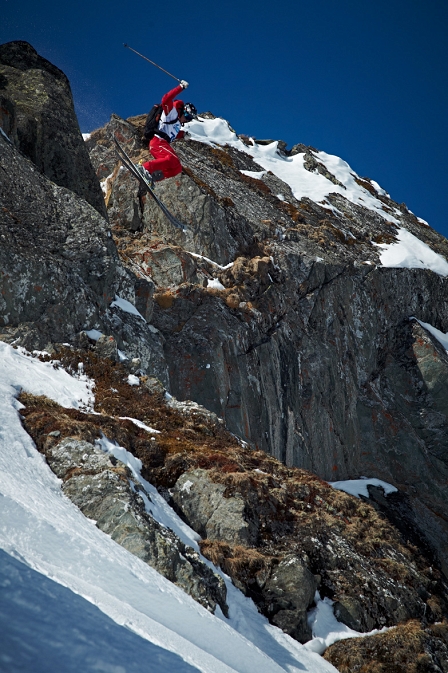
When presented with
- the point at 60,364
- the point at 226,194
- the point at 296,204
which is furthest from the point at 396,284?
the point at 60,364

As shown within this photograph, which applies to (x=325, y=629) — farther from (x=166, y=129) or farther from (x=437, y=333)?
(x=437, y=333)

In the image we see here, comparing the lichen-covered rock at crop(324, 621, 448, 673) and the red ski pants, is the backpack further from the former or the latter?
the lichen-covered rock at crop(324, 621, 448, 673)

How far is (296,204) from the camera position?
1804 inches

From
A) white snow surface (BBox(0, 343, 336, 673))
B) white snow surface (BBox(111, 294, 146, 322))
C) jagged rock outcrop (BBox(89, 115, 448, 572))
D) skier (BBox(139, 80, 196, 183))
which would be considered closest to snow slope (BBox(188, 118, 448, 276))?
jagged rock outcrop (BBox(89, 115, 448, 572))

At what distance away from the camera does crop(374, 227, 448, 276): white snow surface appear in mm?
42281

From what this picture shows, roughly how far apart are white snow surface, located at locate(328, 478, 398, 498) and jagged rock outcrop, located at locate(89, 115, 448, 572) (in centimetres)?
61

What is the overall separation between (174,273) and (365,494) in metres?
17.2

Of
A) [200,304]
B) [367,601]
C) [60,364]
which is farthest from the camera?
[200,304]

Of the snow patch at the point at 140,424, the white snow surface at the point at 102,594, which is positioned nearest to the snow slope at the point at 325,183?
the snow patch at the point at 140,424

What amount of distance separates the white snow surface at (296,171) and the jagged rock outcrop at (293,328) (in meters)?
8.48

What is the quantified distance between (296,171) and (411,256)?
62.0ft

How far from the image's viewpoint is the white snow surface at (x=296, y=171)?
5162 centimetres

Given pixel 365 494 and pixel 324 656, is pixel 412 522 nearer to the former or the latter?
→ pixel 365 494

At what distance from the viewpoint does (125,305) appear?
22078 mm
